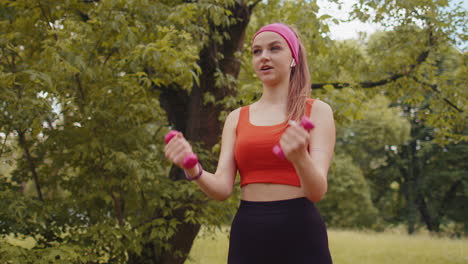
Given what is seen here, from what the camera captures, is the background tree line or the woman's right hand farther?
the background tree line

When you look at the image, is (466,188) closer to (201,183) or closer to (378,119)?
(378,119)

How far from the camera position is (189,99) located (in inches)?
249

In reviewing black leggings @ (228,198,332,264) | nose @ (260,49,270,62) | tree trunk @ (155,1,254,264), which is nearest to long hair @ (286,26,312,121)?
nose @ (260,49,270,62)

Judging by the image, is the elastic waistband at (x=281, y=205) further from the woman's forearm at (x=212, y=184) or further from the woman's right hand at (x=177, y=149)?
the woman's right hand at (x=177, y=149)

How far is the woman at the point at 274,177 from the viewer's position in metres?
1.93

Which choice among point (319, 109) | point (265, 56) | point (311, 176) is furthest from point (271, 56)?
point (311, 176)

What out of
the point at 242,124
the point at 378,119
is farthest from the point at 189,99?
the point at 378,119

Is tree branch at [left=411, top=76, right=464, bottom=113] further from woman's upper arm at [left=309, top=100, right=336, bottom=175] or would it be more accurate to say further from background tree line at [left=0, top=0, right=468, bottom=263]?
woman's upper arm at [left=309, top=100, right=336, bottom=175]

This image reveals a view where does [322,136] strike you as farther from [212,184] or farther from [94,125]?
[94,125]

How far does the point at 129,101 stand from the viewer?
4727mm

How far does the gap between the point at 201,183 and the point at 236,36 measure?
4.57 m

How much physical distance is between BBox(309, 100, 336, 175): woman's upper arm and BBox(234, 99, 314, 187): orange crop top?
2.0 inches

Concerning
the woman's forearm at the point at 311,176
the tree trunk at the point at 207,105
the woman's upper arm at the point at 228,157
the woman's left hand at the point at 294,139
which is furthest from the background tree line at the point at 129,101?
the woman's left hand at the point at 294,139

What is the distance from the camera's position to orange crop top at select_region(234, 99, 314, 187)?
6.47 feet
